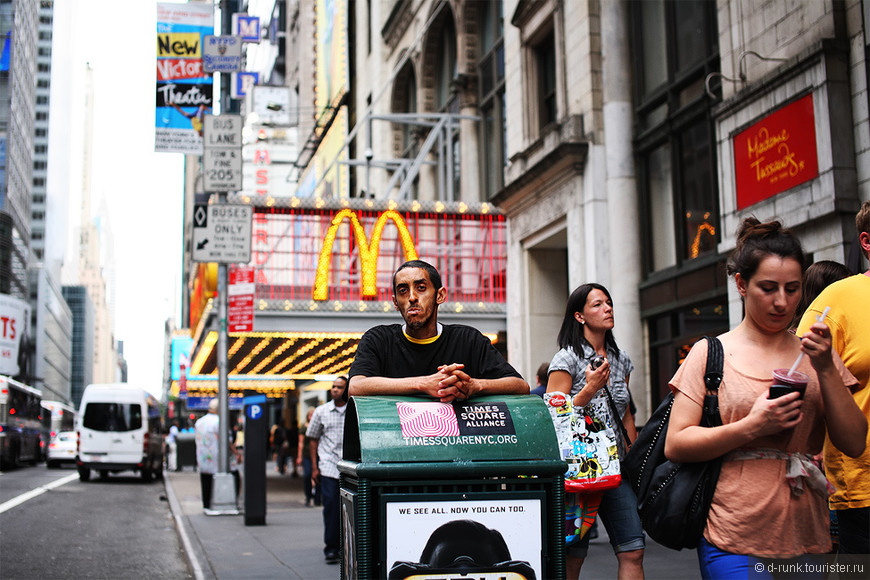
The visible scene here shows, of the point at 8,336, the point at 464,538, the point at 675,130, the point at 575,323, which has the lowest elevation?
the point at 464,538

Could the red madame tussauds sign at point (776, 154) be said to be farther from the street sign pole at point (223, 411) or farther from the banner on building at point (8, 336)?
the banner on building at point (8, 336)

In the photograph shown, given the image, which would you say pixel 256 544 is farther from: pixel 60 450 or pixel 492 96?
pixel 60 450

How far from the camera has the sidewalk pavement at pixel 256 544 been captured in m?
9.09

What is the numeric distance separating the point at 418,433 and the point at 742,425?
49.5 inches

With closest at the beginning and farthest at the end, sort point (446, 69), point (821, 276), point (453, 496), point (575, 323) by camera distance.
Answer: point (453, 496) → point (821, 276) → point (575, 323) → point (446, 69)

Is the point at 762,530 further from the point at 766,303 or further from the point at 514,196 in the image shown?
the point at 514,196

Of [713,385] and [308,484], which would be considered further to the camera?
[308,484]

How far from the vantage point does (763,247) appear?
11.7ft

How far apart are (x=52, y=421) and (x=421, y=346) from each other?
56.5 meters

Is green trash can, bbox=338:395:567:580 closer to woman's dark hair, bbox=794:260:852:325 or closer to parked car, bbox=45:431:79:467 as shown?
woman's dark hair, bbox=794:260:852:325

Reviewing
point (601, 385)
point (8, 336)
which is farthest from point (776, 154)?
point (8, 336)

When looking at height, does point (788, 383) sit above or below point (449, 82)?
below

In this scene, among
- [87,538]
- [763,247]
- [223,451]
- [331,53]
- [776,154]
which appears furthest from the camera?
[331,53]

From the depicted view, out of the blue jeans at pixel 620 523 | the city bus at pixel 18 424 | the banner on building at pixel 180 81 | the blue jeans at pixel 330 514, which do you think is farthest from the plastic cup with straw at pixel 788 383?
the city bus at pixel 18 424
